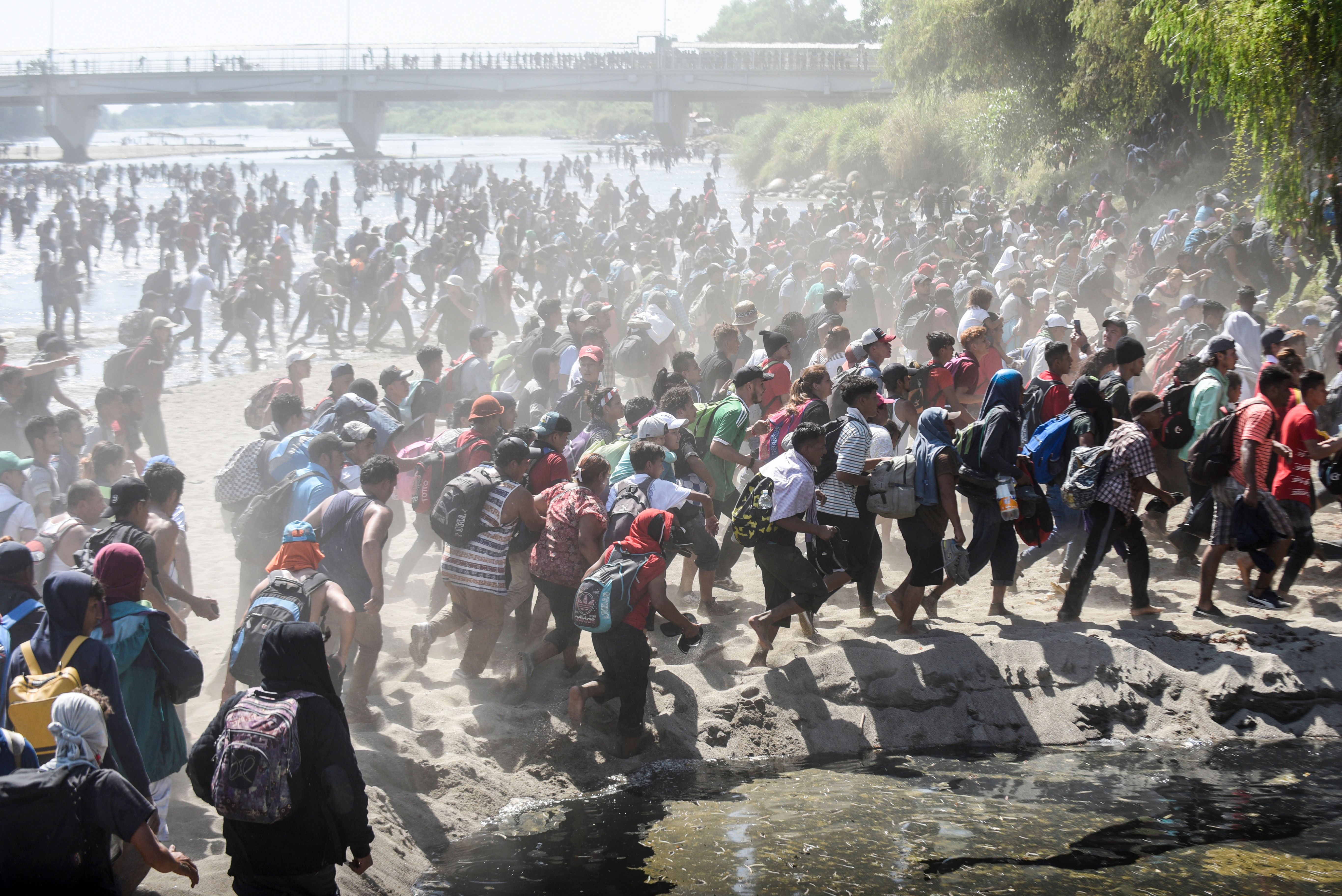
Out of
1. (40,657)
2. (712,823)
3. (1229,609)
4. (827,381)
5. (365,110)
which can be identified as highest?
(365,110)

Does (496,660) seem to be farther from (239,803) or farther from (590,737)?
(239,803)

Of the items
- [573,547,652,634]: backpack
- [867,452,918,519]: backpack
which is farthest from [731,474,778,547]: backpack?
[573,547,652,634]: backpack

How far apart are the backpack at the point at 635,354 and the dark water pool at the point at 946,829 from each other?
5540mm

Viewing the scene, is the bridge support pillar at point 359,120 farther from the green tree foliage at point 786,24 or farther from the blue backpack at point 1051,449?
the blue backpack at point 1051,449

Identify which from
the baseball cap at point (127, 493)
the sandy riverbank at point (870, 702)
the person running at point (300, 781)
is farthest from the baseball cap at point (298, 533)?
the person running at point (300, 781)

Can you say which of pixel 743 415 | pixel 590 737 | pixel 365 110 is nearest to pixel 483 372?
pixel 743 415

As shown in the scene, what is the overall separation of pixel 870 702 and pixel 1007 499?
1351mm

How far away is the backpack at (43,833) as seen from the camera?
3166 mm

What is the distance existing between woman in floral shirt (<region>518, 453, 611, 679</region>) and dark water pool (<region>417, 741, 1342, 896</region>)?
936mm

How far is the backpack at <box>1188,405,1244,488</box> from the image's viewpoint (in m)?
6.30

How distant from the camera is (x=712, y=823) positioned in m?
5.04

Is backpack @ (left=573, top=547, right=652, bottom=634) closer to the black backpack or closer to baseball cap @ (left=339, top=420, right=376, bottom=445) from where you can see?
the black backpack

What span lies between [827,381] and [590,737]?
2741 mm

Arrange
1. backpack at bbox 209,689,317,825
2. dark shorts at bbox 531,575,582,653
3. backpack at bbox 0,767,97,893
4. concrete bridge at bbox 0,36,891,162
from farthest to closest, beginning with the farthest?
concrete bridge at bbox 0,36,891,162
dark shorts at bbox 531,575,582,653
backpack at bbox 209,689,317,825
backpack at bbox 0,767,97,893
